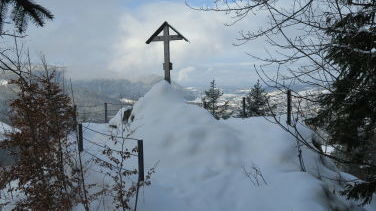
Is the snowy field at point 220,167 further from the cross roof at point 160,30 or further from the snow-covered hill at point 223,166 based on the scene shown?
the cross roof at point 160,30

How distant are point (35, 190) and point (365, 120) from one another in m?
6.78

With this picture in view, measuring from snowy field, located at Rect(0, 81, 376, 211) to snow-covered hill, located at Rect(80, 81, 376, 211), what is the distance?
0.02m

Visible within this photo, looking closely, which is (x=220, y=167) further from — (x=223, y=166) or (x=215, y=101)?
(x=215, y=101)

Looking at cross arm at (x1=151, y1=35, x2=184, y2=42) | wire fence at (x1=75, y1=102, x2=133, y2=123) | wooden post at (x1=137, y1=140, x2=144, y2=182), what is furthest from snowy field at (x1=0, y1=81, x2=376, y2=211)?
cross arm at (x1=151, y1=35, x2=184, y2=42)

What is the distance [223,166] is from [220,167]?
0.29 feet

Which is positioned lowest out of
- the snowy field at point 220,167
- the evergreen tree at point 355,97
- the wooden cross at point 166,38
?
the snowy field at point 220,167

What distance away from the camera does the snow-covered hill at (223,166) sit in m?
8.30

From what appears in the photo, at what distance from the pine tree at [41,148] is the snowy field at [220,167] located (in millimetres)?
1038

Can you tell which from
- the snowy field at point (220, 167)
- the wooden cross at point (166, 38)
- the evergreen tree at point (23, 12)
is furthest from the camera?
the wooden cross at point (166, 38)

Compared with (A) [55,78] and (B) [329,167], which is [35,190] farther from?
(B) [329,167]

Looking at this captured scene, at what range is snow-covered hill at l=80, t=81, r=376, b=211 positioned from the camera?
830cm

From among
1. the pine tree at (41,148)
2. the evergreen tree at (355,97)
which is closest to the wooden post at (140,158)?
the pine tree at (41,148)

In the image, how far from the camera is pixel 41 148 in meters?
7.88

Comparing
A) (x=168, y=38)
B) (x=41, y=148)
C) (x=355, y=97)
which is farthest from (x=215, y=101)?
(x=355, y=97)
